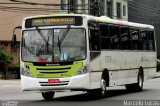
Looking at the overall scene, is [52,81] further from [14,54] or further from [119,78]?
[14,54]

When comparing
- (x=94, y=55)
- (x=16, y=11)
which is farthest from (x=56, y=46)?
(x=16, y=11)

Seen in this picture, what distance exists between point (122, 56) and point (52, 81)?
5.06m

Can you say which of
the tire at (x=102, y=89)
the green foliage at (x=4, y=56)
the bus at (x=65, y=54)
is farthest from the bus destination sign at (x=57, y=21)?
the green foliage at (x=4, y=56)

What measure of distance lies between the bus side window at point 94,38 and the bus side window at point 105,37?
1.70 feet

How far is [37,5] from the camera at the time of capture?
5628cm

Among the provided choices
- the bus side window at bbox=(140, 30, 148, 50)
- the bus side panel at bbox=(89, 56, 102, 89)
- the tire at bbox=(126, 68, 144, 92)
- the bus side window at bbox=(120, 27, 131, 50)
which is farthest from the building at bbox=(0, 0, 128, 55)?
the bus side panel at bbox=(89, 56, 102, 89)

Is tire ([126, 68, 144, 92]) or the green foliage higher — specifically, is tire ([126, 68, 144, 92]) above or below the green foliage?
A: below

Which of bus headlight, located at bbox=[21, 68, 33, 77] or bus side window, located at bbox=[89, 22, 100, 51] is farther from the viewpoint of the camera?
bus side window, located at bbox=[89, 22, 100, 51]

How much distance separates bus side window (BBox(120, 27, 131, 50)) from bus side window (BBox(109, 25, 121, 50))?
1.50 ft

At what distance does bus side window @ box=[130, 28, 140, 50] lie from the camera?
2506 cm

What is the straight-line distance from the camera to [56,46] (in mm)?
19750

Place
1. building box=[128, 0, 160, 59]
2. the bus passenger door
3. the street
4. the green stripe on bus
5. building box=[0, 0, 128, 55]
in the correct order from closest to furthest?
the street → the green stripe on bus → the bus passenger door → building box=[0, 0, 128, 55] → building box=[128, 0, 160, 59]

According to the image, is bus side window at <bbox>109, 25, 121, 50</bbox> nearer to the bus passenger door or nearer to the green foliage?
the bus passenger door

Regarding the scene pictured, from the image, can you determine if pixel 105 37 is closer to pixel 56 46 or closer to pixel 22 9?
pixel 56 46
